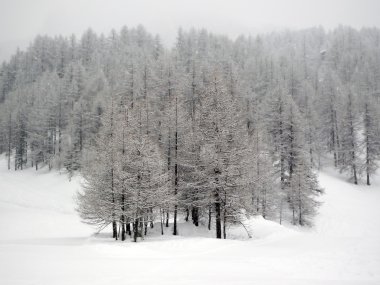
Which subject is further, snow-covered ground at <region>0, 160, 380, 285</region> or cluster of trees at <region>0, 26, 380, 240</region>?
cluster of trees at <region>0, 26, 380, 240</region>

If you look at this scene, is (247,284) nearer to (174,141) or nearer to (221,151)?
(221,151)

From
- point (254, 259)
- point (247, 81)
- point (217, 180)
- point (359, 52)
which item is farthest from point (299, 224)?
point (359, 52)

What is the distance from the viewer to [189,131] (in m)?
26.1

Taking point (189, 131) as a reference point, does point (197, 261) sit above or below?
below

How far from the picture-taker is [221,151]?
22250 mm

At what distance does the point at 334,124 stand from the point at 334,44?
71.3m

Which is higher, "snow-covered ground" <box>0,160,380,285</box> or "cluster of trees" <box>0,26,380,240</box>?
"cluster of trees" <box>0,26,380,240</box>

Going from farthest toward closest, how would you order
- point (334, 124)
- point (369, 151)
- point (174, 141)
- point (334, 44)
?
1. point (334, 44)
2. point (334, 124)
3. point (369, 151)
4. point (174, 141)

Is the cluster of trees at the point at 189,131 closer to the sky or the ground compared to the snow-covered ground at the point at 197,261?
closer to the sky

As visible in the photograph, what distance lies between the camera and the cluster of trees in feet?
73.8

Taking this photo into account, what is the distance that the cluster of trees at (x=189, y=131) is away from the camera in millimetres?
22500

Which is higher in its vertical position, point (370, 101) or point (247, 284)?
point (370, 101)

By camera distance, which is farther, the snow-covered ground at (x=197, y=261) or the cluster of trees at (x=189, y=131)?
the cluster of trees at (x=189, y=131)

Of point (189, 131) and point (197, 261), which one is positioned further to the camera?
point (189, 131)
